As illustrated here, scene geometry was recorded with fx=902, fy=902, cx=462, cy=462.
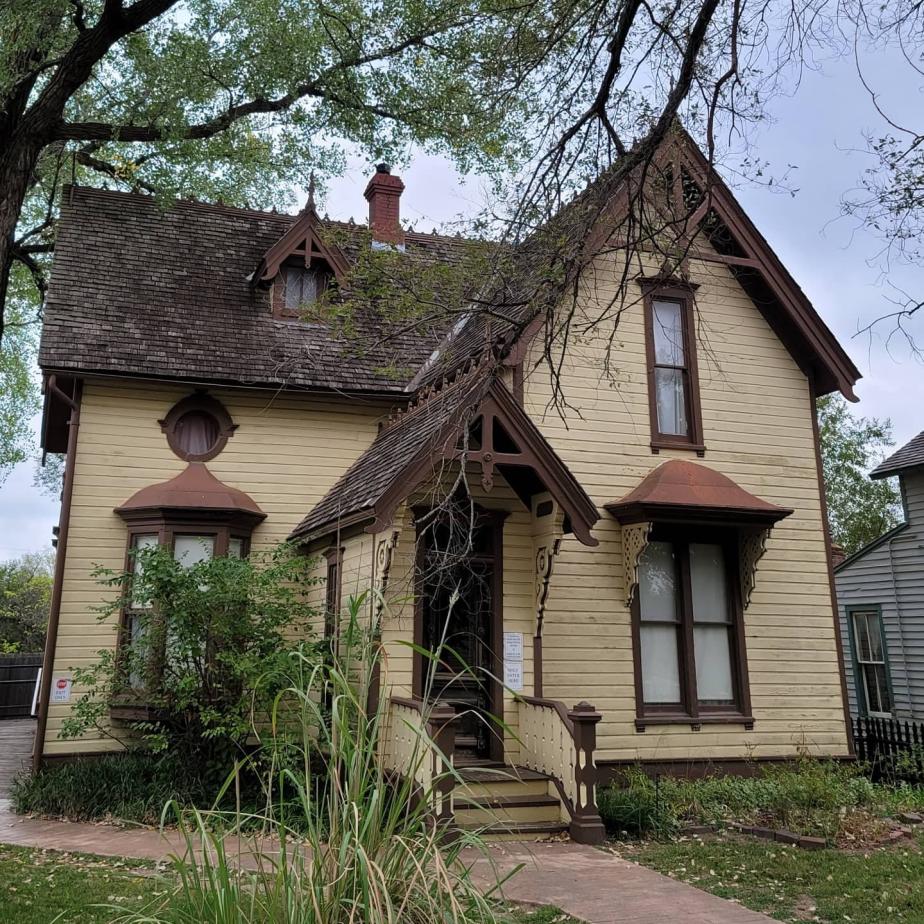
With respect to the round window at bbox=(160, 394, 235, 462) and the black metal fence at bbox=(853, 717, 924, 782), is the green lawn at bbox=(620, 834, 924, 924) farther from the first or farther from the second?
the round window at bbox=(160, 394, 235, 462)

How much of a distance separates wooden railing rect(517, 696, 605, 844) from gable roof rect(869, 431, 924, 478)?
12.8 metres

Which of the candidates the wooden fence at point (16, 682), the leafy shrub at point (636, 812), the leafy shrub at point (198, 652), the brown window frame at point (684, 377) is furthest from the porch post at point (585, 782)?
the wooden fence at point (16, 682)

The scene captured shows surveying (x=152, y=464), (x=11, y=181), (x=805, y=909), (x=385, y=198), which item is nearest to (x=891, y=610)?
(x=385, y=198)

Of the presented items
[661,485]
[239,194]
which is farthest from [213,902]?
[239,194]

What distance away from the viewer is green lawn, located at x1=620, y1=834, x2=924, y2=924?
7.04 meters

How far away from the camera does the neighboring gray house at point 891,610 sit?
760 inches

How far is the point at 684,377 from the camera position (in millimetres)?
13680

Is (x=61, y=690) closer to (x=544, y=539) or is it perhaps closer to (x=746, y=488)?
(x=544, y=539)

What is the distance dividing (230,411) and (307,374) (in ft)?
4.21

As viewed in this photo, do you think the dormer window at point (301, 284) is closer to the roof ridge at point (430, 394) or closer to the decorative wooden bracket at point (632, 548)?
the roof ridge at point (430, 394)

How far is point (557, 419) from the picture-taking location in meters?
12.6

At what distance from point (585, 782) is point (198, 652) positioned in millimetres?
4784

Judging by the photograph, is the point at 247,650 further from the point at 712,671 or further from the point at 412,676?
Result: the point at 712,671

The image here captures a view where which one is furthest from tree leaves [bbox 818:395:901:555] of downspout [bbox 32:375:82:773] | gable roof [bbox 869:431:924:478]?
downspout [bbox 32:375:82:773]
